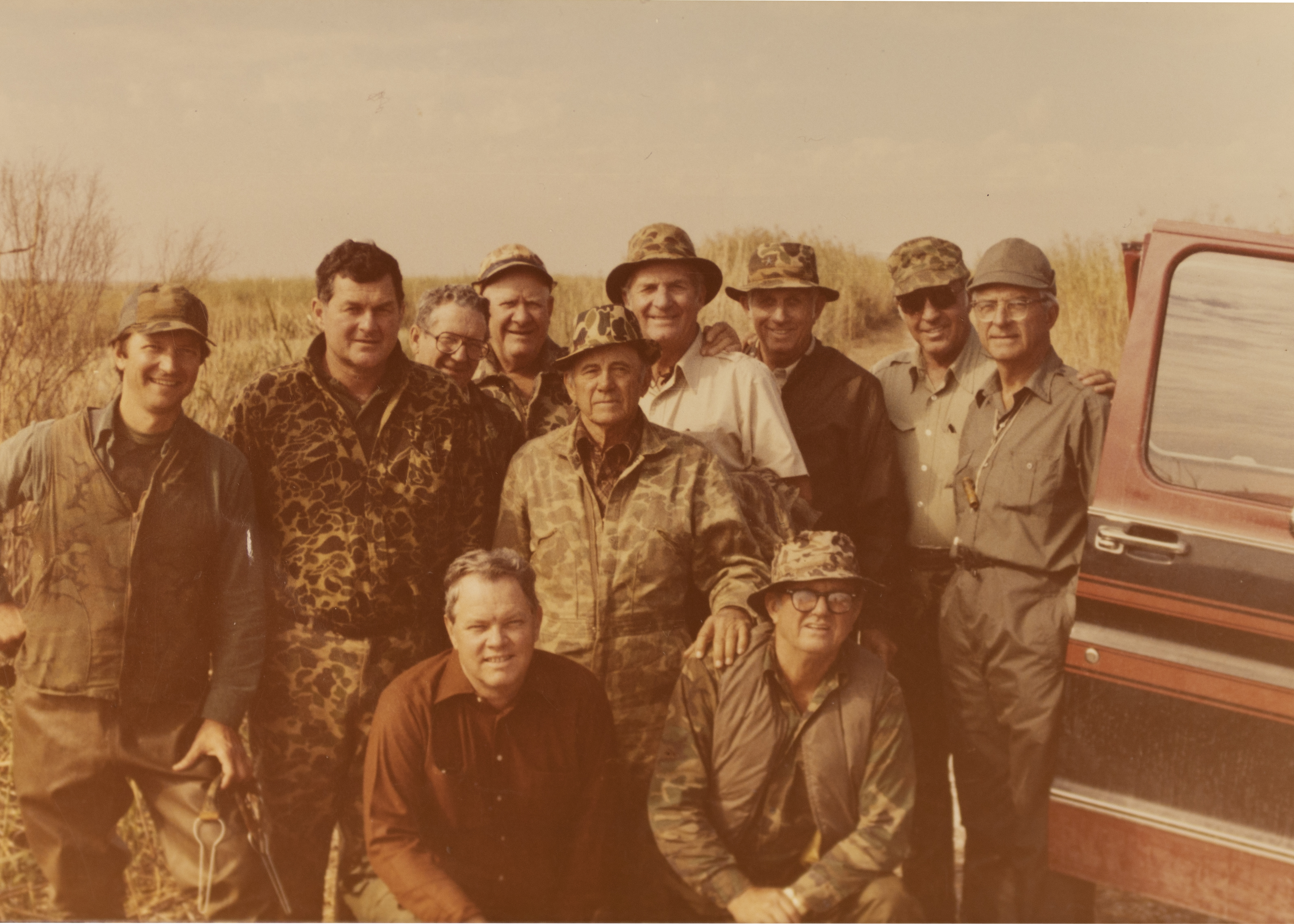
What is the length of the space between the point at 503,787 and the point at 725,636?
67cm

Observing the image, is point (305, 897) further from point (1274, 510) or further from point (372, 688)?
point (1274, 510)

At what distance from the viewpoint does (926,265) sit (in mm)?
3467

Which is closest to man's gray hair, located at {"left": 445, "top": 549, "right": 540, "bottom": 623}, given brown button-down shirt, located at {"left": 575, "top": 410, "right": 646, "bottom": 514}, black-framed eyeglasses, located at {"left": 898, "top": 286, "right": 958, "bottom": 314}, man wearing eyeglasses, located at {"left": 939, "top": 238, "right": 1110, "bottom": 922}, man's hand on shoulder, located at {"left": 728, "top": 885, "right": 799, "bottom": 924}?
brown button-down shirt, located at {"left": 575, "top": 410, "right": 646, "bottom": 514}

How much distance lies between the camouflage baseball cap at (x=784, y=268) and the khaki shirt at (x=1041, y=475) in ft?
2.37

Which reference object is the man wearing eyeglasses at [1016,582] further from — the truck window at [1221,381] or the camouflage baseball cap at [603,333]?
the camouflage baseball cap at [603,333]

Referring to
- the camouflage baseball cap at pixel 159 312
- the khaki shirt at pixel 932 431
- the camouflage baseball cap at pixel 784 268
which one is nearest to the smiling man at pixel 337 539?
the camouflage baseball cap at pixel 159 312

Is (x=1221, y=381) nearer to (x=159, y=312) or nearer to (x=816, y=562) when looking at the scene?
(x=816, y=562)

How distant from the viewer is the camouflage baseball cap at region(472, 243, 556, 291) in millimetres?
3631

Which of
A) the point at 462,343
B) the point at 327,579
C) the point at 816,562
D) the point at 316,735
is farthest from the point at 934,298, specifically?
the point at 316,735

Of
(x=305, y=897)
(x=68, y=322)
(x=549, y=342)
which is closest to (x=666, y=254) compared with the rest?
(x=549, y=342)

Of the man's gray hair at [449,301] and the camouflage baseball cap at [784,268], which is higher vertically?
the camouflage baseball cap at [784,268]

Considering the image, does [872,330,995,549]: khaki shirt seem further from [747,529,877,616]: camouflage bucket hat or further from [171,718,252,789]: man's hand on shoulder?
[171,718,252,789]: man's hand on shoulder

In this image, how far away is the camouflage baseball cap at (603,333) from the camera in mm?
2816

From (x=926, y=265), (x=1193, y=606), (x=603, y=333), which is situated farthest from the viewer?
(x=926, y=265)
